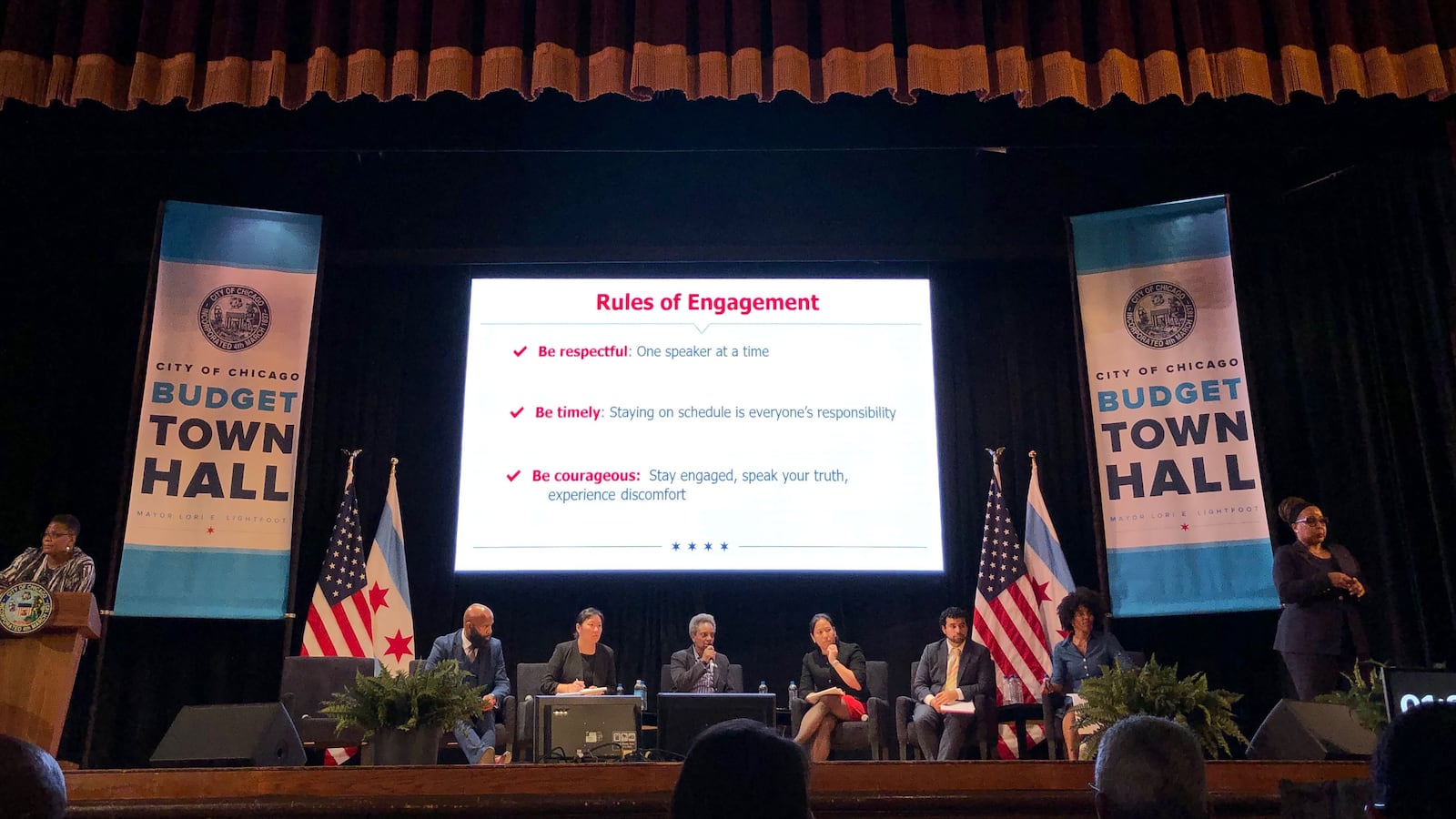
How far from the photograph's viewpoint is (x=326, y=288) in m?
6.59

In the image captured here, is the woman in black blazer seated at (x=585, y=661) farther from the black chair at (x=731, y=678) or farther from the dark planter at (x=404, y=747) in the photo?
the dark planter at (x=404, y=747)

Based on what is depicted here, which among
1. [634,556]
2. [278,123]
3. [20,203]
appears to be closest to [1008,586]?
[634,556]

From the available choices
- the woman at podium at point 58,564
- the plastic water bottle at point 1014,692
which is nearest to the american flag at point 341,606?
the woman at podium at point 58,564

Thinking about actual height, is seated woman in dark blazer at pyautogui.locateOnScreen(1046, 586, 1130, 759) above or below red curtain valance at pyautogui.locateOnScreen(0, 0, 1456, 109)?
below

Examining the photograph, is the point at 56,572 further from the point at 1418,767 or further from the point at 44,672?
the point at 1418,767

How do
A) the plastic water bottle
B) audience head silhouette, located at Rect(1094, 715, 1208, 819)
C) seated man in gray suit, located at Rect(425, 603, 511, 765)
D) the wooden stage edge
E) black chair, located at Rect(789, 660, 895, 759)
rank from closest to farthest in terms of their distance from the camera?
1. audience head silhouette, located at Rect(1094, 715, 1208, 819)
2. the wooden stage edge
3. black chair, located at Rect(789, 660, 895, 759)
4. seated man in gray suit, located at Rect(425, 603, 511, 765)
5. the plastic water bottle

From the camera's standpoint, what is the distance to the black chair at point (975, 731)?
17.3ft

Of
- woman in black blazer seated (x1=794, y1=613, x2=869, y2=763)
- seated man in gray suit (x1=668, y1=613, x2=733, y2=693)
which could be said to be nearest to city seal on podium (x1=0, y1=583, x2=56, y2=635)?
seated man in gray suit (x1=668, y1=613, x2=733, y2=693)

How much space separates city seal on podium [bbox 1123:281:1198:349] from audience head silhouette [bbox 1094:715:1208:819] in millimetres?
4617

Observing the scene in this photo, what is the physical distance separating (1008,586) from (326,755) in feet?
11.4

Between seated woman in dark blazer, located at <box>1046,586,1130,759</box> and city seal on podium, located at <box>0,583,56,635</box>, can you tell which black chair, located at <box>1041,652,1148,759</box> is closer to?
seated woman in dark blazer, located at <box>1046,586,1130,759</box>

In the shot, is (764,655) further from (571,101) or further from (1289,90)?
(1289,90)

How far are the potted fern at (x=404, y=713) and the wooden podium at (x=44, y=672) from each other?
1.17m

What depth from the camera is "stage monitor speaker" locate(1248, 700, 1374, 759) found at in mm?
2645
